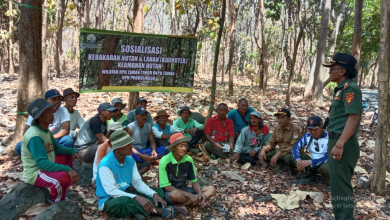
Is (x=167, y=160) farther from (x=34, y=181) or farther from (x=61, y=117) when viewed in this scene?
(x=61, y=117)

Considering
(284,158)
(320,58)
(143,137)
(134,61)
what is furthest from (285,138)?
(320,58)

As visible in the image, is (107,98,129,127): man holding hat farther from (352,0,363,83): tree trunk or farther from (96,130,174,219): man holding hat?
(352,0,363,83): tree trunk

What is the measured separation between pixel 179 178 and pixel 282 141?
92.1 inches

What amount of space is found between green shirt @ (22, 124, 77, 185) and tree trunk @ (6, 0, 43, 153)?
2149 millimetres

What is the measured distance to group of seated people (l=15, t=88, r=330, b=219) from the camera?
3.37m

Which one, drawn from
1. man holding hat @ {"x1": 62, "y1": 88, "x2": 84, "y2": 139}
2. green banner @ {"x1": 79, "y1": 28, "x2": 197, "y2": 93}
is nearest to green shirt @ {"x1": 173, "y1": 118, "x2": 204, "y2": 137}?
green banner @ {"x1": 79, "y1": 28, "x2": 197, "y2": 93}

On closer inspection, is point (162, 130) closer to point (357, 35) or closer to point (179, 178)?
point (179, 178)

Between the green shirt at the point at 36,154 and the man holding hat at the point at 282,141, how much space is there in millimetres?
3398

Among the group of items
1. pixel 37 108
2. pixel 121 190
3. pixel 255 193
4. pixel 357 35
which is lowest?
pixel 255 193

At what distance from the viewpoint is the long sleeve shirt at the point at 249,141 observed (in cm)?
562

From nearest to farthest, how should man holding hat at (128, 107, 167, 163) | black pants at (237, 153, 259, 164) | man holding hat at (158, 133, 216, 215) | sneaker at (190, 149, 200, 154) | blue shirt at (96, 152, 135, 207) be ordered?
blue shirt at (96, 152, 135, 207), man holding hat at (158, 133, 216, 215), man holding hat at (128, 107, 167, 163), black pants at (237, 153, 259, 164), sneaker at (190, 149, 200, 154)

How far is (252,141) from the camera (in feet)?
18.6

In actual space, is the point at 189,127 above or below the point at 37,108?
below

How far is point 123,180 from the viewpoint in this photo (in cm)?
355
